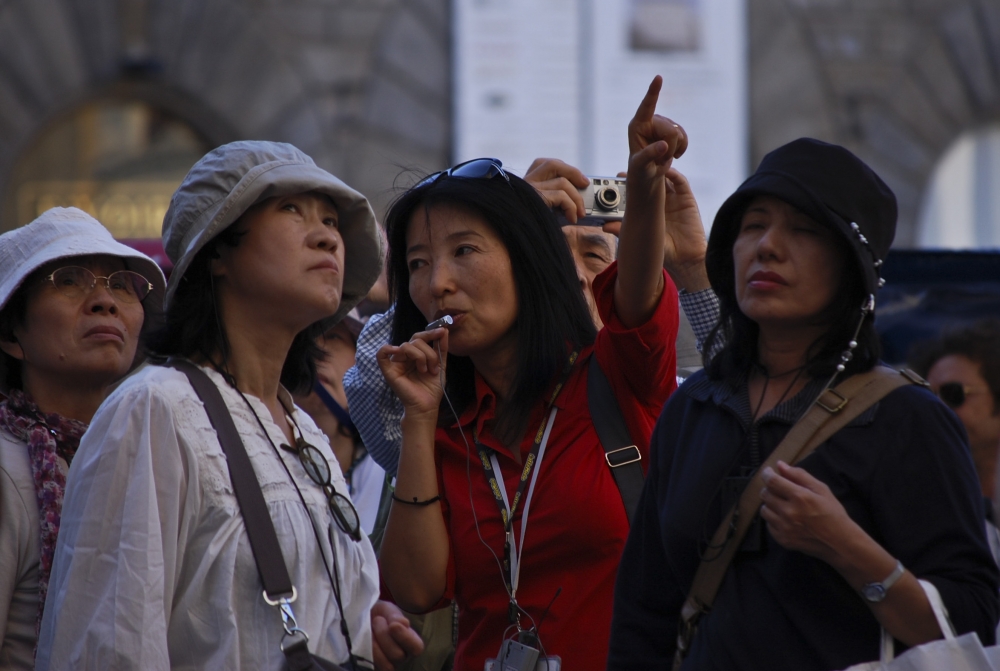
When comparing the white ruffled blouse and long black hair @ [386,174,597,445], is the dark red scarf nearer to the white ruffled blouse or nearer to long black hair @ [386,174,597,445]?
the white ruffled blouse

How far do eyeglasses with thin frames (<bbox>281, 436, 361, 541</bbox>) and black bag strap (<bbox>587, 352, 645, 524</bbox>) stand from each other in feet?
1.97

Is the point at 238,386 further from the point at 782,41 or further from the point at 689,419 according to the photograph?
the point at 782,41

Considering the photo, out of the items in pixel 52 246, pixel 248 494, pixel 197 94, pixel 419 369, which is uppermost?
pixel 197 94

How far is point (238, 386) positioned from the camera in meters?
2.62

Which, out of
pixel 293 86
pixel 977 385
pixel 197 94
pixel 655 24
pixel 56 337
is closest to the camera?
pixel 56 337

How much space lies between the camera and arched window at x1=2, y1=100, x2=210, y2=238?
1080 cm

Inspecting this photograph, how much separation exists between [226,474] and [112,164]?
31.1ft

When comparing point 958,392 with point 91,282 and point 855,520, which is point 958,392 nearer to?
point 855,520

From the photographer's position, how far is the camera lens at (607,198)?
318cm

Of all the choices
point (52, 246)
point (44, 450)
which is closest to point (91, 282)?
point (52, 246)

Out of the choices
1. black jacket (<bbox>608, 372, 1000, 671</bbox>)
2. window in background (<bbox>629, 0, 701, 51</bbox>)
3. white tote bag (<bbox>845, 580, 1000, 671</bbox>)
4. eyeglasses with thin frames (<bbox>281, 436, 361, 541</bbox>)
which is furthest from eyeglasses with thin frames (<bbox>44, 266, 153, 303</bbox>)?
window in background (<bbox>629, 0, 701, 51</bbox>)

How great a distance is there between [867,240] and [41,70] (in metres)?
9.85

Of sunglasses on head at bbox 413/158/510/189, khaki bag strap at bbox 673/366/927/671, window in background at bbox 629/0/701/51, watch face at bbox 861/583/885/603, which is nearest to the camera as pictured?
watch face at bbox 861/583/885/603

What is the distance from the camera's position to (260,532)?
7.70 feet
